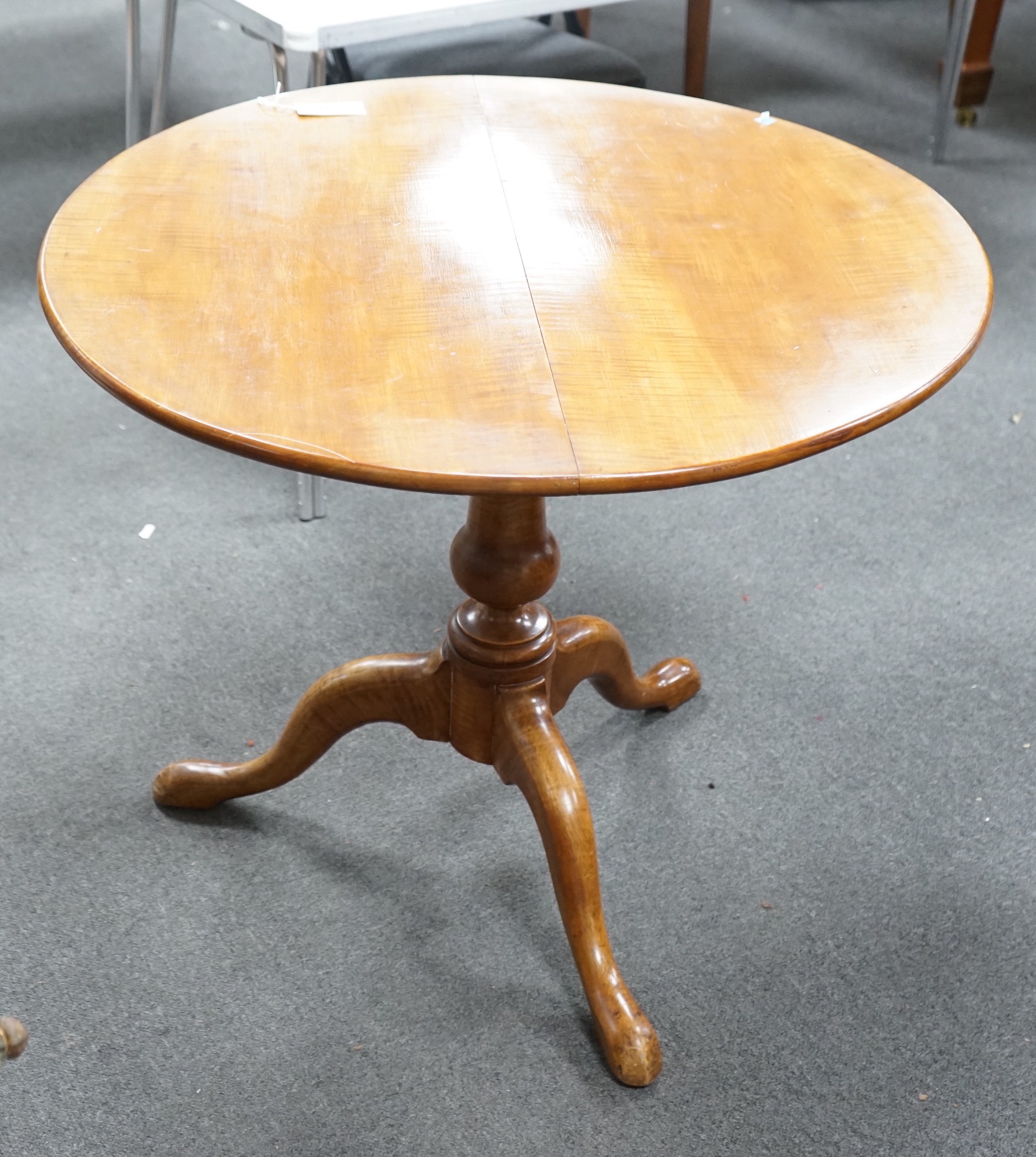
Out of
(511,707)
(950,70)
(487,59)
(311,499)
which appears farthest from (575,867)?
(950,70)

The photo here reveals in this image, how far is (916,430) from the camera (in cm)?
193

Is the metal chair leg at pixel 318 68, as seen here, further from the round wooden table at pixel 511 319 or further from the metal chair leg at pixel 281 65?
the round wooden table at pixel 511 319

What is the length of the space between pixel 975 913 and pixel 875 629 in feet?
1.40

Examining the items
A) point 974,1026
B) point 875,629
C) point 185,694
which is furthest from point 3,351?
point 974,1026

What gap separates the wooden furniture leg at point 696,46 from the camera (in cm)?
269

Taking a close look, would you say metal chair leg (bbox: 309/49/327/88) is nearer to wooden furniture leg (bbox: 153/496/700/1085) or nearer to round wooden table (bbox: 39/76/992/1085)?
round wooden table (bbox: 39/76/992/1085)

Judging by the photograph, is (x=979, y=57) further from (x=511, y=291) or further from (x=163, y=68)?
(x=511, y=291)

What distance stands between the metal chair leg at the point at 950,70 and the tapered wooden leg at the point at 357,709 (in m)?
1.98

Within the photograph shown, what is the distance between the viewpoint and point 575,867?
1079 mm

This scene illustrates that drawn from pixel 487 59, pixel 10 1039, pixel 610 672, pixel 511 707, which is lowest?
pixel 610 672

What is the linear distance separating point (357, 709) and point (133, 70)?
136cm

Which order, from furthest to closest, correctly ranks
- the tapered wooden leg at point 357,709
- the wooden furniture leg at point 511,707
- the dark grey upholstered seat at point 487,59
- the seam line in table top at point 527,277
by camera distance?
the dark grey upholstered seat at point 487,59
the tapered wooden leg at point 357,709
the wooden furniture leg at point 511,707
the seam line in table top at point 527,277

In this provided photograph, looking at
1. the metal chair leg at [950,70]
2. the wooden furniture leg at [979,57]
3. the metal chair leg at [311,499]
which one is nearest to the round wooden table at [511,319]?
the metal chair leg at [311,499]

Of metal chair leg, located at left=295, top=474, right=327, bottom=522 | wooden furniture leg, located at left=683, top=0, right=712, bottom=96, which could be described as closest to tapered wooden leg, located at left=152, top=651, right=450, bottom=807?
metal chair leg, located at left=295, top=474, right=327, bottom=522
